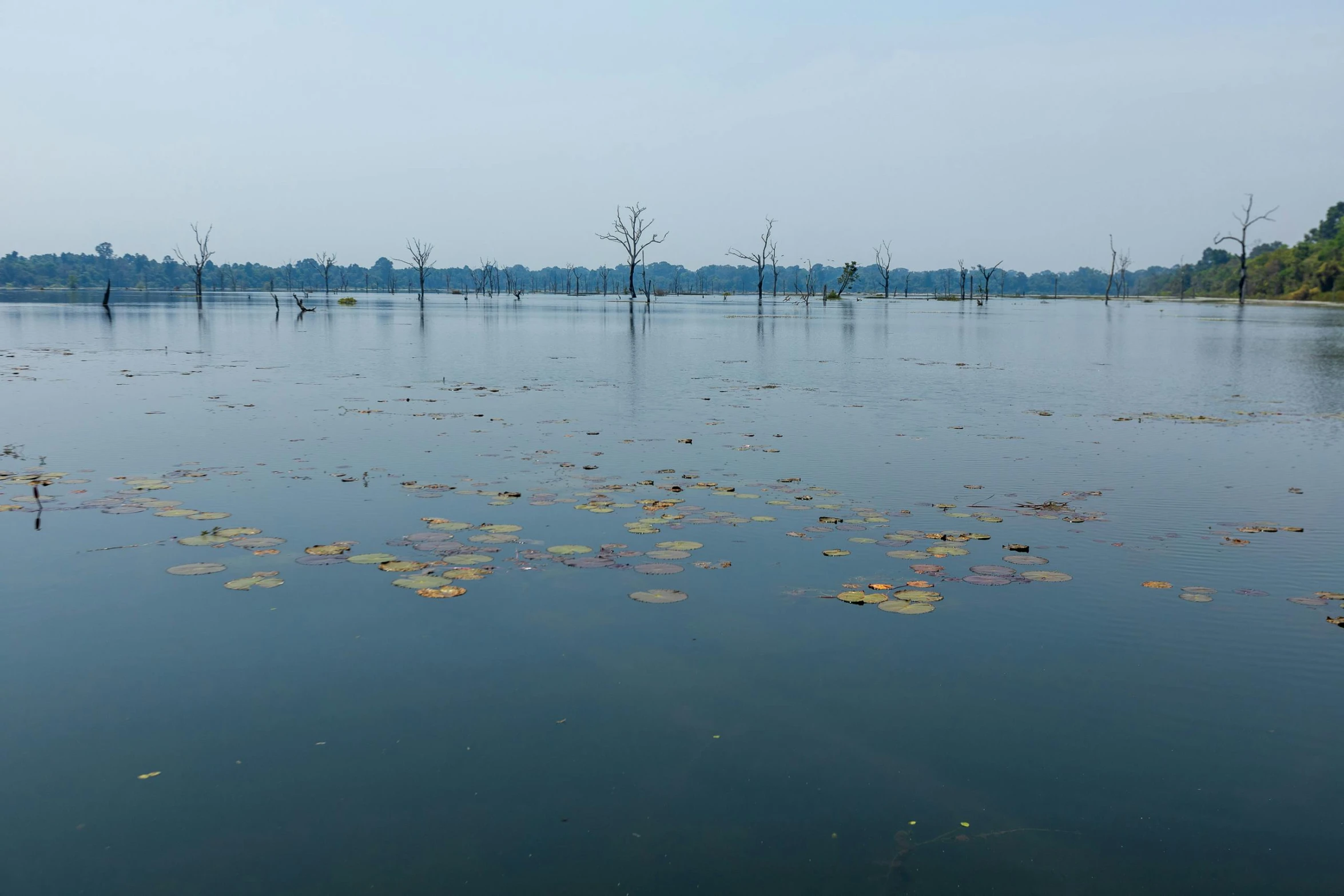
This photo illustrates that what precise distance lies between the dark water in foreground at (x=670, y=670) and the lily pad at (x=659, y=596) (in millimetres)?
117

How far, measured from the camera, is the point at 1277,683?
5.52m

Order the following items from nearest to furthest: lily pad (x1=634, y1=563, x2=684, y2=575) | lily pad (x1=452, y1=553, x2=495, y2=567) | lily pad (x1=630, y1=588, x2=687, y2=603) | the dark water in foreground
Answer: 1. the dark water in foreground
2. lily pad (x1=630, y1=588, x2=687, y2=603)
3. lily pad (x1=634, y1=563, x2=684, y2=575)
4. lily pad (x1=452, y1=553, x2=495, y2=567)

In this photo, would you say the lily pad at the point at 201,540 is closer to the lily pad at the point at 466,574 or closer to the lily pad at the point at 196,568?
the lily pad at the point at 196,568

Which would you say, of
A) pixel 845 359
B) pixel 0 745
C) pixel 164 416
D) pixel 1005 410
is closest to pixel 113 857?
pixel 0 745

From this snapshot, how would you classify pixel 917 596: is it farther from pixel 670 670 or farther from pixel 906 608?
pixel 670 670

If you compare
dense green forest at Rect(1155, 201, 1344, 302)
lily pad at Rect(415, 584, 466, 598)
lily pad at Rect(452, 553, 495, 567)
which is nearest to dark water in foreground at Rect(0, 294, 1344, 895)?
lily pad at Rect(452, 553, 495, 567)

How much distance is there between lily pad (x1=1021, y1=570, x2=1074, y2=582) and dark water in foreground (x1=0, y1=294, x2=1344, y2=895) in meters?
0.06

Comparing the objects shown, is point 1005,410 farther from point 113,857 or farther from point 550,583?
point 113,857

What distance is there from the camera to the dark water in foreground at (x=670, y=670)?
3918mm

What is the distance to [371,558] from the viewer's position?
7613 mm

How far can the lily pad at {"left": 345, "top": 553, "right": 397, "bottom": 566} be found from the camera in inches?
297

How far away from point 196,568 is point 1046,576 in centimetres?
656

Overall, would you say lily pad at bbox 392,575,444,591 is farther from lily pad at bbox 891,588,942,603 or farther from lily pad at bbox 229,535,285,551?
lily pad at bbox 891,588,942,603

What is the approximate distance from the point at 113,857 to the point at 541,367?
21753mm
